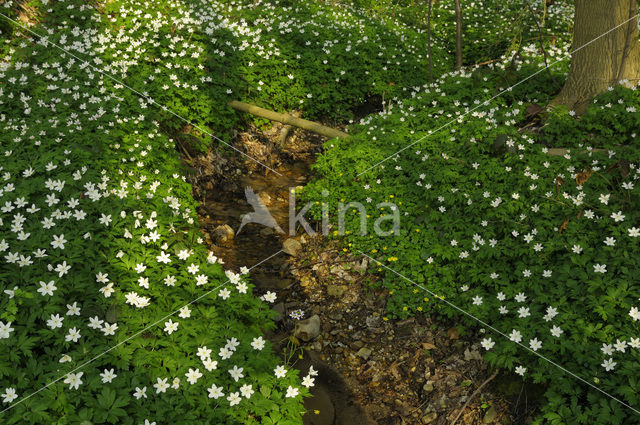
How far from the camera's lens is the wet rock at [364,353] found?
5328mm

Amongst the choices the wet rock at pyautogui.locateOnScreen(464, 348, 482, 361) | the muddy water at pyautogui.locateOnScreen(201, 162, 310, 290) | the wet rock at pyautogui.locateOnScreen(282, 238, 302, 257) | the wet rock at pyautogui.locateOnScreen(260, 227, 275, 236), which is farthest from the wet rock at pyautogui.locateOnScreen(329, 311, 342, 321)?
the wet rock at pyautogui.locateOnScreen(260, 227, 275, 236)

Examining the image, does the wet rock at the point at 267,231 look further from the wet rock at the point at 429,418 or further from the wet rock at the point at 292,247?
the wet rock at the point at 429,418

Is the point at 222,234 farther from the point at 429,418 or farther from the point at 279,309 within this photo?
the point at 429,418

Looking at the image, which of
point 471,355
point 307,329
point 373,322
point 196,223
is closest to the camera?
point 471,355

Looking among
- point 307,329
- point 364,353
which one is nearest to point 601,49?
point 364,353

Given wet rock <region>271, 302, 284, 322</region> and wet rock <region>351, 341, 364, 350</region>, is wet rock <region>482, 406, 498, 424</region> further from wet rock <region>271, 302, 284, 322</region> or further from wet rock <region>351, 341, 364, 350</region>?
wet rock <region>271, 302, 284, 322</region>

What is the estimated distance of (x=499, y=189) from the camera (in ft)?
19.1

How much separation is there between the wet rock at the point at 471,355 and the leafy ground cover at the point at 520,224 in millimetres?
174

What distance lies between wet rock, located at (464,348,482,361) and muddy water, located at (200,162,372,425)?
1376 millimetres

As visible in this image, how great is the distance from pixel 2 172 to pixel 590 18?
358 inches

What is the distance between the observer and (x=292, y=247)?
7.13 metres

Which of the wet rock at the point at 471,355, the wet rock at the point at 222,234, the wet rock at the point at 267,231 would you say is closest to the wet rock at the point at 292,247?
the wet rock at the point at 267,231

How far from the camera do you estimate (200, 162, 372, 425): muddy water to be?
474cm

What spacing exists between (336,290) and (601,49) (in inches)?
230
